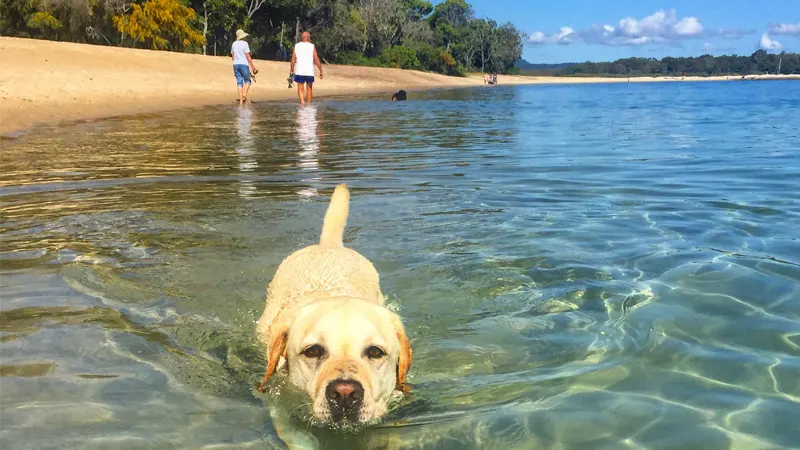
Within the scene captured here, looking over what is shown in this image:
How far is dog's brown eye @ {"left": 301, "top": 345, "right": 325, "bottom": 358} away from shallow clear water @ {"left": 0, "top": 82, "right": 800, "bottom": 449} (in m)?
0.35

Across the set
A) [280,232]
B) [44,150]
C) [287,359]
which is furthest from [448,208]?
[44,150]

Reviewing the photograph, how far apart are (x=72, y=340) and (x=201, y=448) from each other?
1384 mm

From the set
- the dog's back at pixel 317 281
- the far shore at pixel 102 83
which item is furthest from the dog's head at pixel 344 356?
the far shore at pixel 102 83

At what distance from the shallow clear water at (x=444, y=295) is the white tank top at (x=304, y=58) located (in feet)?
34.4

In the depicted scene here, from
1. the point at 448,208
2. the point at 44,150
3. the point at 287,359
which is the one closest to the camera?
the point at 287,359

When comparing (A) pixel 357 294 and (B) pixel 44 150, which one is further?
(B) pixel 44 150

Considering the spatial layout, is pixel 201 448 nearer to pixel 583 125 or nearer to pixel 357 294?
pixel 357 294

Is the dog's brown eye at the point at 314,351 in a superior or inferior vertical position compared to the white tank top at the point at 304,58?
inferior

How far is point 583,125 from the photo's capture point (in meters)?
18.4

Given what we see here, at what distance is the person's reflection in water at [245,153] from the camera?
831cm

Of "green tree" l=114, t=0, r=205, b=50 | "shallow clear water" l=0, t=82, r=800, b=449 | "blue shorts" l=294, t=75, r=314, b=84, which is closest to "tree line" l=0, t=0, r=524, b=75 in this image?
"green tree" l=114, t=0, r=205, b=50

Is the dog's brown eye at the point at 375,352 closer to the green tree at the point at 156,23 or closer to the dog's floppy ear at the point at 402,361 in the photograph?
the dog's floppy ear at the point at 402,361

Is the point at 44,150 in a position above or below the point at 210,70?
below

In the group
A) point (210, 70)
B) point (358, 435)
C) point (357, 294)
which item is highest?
point (210, 70)
